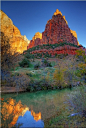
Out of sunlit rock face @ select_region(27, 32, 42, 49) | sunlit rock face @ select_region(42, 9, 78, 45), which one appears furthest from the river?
sunlit rock face @ select_region(27, 32, 42, 49)

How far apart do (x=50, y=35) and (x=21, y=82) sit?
6542 cm

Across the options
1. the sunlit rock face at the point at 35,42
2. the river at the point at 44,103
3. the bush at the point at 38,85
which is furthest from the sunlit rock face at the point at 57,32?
the river at the point at 44,103

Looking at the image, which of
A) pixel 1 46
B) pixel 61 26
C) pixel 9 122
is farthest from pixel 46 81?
pixel 61 26

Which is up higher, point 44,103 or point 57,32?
point 57,32

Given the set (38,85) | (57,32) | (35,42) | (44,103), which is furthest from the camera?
(35,42)

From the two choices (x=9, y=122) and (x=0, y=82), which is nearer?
(x=9, y=122)

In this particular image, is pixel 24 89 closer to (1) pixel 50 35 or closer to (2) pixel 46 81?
(2) pixel 46 81

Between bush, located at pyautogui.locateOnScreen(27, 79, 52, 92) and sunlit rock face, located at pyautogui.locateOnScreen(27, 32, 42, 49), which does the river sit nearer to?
bush, located at pyautogui.locateOnScreen(27, 79, 52, 92)

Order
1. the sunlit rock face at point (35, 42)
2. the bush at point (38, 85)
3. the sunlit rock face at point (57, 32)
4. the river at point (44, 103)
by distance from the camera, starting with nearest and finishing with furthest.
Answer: the river at point (44, 103) < the bush at point (38, 85) < the sunlit rock face at point (57, 32) < the sunlit rock face at point (35, 42)

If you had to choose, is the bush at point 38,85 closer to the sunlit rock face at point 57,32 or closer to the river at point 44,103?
the river at point 44,103

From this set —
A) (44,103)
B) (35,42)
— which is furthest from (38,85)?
(35,42)

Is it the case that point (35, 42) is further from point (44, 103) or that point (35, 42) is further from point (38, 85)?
point (44, 103)

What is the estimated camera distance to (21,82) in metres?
14.7

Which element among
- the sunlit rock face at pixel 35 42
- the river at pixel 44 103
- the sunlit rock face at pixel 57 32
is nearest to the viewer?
the river at pixel 44 103
